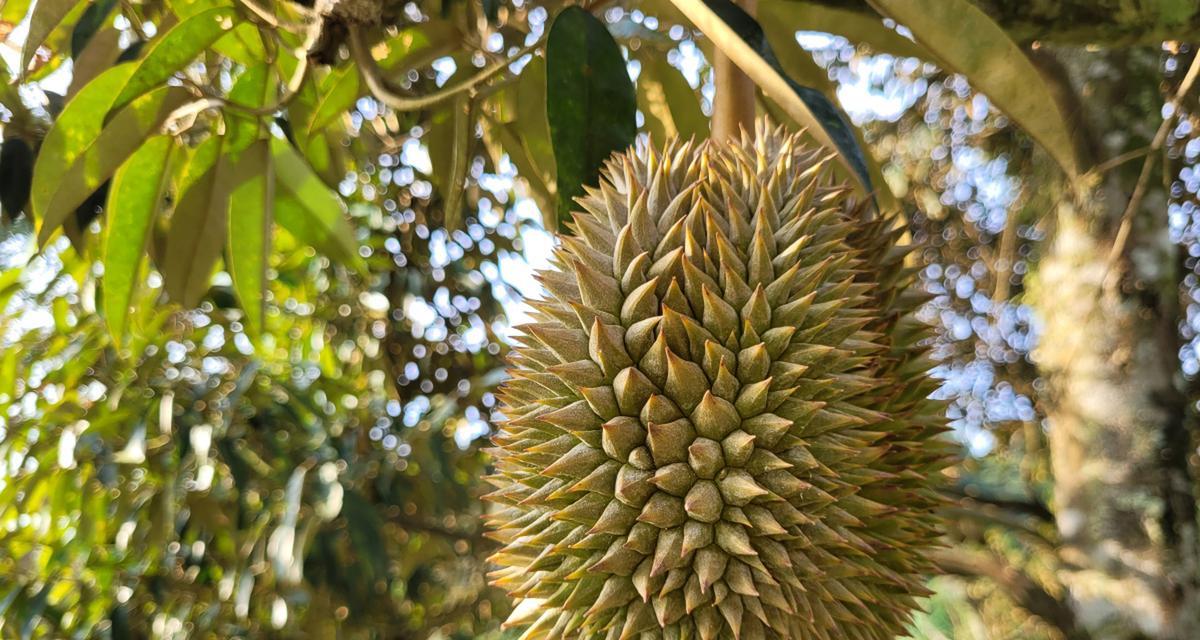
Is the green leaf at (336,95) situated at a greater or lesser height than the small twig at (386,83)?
greater

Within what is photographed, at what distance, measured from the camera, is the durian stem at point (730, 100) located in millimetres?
815

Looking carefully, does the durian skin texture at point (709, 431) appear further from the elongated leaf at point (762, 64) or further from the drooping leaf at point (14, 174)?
the drooping leaf at point (14, 174)

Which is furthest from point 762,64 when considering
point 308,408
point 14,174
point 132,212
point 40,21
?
point 308,408

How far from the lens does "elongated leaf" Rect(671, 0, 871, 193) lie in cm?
59

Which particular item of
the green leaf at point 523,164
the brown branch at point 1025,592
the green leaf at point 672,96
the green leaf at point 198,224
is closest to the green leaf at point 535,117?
the green leaf at point 523,164

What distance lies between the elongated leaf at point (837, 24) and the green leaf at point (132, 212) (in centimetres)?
70

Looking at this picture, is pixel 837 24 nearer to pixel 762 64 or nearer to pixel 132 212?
pixel 762 64

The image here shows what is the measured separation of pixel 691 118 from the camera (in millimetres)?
1083

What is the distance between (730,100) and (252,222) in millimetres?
604

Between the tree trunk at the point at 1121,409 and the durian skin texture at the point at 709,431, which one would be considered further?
the tree trunk at the point at 1121,409

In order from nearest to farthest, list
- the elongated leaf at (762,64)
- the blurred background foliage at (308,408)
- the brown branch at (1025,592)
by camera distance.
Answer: the elongated leaf at (762,64) < the blurred background foliage at (308,408) < the brown branch at (1025,592)

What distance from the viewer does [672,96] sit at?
1075 mm

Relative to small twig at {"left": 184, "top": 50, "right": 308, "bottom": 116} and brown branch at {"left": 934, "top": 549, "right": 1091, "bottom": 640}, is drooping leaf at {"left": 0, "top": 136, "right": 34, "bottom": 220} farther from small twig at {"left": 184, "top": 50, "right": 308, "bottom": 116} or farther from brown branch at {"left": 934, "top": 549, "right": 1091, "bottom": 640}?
brown branch at {"left": 934, "top": 549, "right": 1091, "bottom": 640}

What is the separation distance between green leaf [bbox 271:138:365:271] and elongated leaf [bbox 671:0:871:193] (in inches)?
25.3
